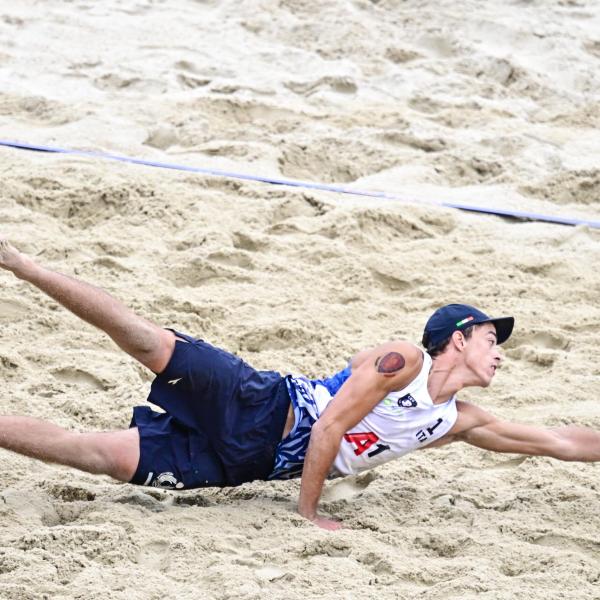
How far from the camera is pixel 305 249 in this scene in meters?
5.57

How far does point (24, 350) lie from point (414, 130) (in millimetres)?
3148

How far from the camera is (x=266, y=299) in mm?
5133

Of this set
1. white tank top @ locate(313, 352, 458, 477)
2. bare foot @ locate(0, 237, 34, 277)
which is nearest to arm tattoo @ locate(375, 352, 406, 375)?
white tank top @ locate(313, 352, 458, 477)

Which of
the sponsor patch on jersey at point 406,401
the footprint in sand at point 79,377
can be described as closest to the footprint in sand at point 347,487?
the sponsor patch on jersey at point 406,401

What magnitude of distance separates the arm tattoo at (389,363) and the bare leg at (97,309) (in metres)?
0.64

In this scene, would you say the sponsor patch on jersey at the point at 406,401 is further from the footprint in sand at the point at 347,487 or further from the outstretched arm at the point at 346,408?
the footprint in sand at the point at 347,487

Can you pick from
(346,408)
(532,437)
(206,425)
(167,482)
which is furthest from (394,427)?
(167,482)

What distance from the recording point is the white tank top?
3.81 m

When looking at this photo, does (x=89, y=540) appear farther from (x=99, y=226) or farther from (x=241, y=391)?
(x=99, y=226)

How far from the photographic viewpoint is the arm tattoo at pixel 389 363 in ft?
12.2

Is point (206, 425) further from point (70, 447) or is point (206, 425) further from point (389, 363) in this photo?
point (389, 363)

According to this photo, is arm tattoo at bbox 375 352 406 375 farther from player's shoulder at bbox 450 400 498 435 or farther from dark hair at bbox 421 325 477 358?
player's shoulder at bbox 450 400 498 435

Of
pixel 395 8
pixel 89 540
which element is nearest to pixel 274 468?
pixel 89 540

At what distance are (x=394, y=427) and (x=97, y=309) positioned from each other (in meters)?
0.98
